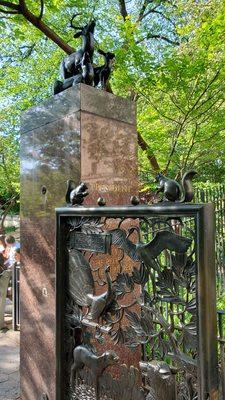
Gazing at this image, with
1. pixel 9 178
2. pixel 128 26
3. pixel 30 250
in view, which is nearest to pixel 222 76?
pixel 128 26

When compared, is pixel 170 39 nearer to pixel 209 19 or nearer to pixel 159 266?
pixel 209 19

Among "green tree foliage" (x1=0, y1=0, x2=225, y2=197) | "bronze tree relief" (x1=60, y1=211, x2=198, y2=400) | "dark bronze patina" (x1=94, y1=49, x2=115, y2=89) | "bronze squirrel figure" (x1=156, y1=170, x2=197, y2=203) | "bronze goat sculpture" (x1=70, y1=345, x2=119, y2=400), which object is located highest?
"green tree foliage" (x1=0, y1=0, x2=225, y2=197)

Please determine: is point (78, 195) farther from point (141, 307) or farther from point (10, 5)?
point (10, 5)

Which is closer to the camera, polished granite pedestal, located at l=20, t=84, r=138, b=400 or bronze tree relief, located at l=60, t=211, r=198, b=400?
bronze tree relief, located at l=60, t=211, r=198, b=400

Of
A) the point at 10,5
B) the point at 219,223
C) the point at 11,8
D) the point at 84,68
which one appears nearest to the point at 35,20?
the point at 11,8

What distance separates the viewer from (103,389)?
2.15 meters

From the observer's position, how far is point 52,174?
11.3 feet

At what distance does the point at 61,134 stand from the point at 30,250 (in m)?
1.30

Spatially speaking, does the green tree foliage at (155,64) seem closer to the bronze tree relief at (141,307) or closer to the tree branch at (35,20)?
the tree branch at (35,20)

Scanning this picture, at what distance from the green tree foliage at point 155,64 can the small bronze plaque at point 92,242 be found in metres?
5.26

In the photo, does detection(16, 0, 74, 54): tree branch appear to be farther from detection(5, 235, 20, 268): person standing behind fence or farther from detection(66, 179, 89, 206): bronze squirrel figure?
detection(66, 179, 89, 206): bronze squirrel figure

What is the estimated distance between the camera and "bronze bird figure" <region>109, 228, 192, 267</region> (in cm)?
160

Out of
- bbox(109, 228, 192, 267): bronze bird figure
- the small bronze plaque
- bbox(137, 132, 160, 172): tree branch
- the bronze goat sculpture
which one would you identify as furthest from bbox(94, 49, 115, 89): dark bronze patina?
bbox(137, 132, 160, 172): tree branch

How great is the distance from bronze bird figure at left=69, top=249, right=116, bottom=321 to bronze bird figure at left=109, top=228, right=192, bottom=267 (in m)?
0.23
